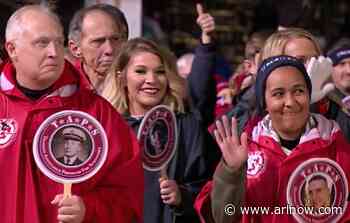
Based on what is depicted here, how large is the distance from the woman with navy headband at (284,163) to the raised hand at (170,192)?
43 cm

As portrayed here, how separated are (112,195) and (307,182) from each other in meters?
0.81

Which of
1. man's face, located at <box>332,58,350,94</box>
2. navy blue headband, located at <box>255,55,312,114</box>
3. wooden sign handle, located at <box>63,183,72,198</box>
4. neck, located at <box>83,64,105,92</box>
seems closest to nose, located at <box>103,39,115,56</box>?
neck, located at <box>83,64,105,92</box>

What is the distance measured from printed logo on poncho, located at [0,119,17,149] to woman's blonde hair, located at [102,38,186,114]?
Result: 990mm

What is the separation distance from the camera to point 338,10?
1123 cm

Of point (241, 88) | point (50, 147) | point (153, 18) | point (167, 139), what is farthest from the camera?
point (153, 18)

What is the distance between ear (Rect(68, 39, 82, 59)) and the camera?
5.70 meters

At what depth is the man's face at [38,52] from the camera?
4285mm

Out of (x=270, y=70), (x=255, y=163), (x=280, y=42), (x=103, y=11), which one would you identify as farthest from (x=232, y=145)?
(x=103, y=11)

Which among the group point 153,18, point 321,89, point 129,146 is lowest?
→ point 129,146

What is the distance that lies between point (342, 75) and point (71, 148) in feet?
9.37

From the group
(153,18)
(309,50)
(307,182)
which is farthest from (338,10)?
(307,182)

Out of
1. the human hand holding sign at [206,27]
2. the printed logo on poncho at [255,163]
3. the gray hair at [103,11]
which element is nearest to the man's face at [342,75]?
the human hand holding sign at [206,27]

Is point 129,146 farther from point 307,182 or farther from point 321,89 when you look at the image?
point 321,89

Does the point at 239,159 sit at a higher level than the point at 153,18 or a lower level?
lower
